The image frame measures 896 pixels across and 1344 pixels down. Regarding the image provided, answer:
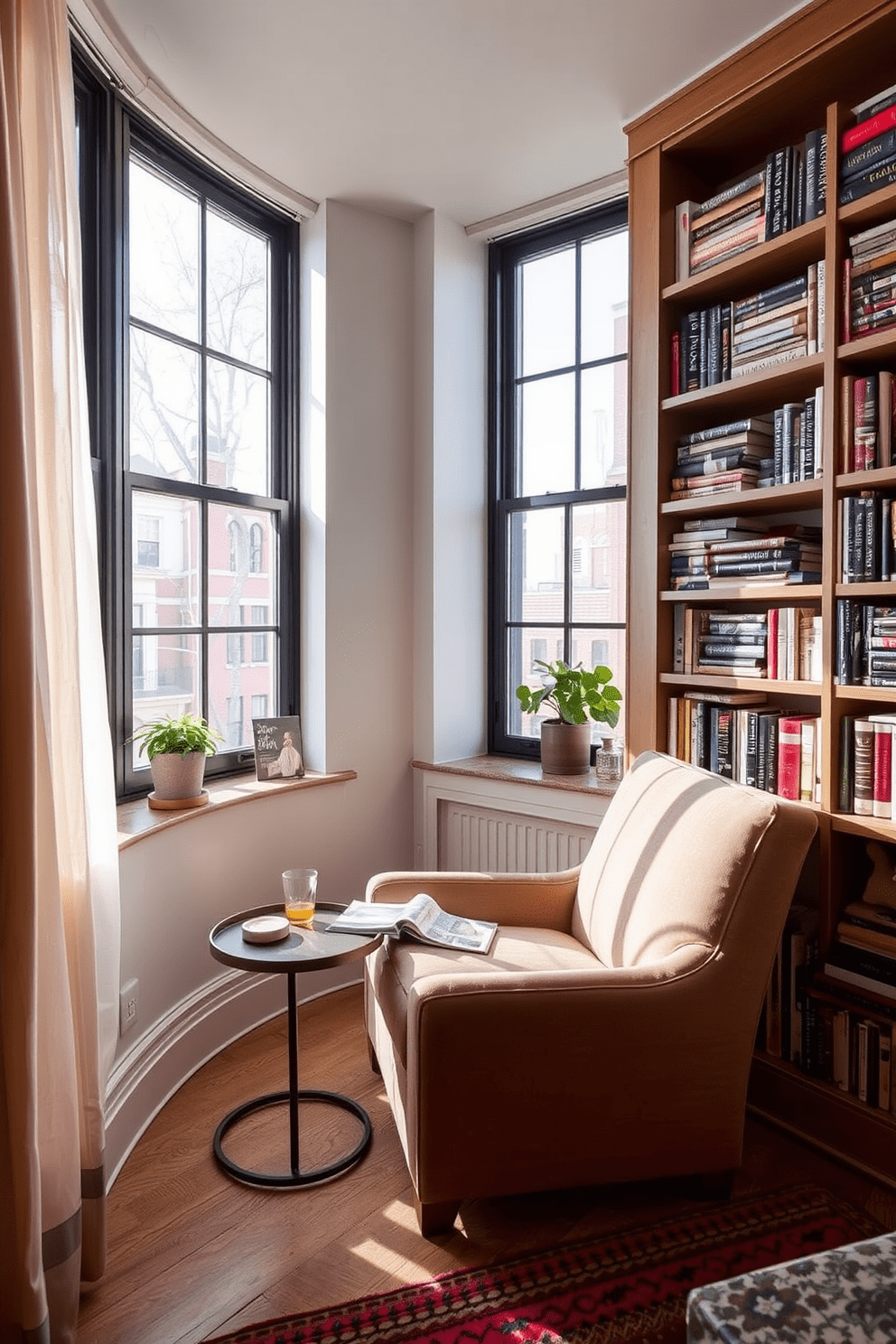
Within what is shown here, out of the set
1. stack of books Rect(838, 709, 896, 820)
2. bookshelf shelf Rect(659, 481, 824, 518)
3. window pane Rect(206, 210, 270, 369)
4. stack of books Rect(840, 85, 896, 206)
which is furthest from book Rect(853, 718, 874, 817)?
window pane Rect(206, 210, 270, 369)

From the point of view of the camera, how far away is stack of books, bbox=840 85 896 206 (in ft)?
6.55

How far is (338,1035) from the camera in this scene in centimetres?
271

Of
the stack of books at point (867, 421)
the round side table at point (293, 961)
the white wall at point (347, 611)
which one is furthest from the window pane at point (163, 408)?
the stack of books at point (867, 421)

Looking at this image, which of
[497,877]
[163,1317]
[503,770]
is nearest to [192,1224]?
[163,1317]

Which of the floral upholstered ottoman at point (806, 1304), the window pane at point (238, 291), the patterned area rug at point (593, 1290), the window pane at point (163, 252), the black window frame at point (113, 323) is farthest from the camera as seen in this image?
the window pane at point (238, 291)

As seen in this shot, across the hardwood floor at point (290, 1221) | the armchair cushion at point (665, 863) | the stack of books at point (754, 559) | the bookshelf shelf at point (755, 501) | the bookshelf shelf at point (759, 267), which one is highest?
the bookshelf shelf at point (759, 267)

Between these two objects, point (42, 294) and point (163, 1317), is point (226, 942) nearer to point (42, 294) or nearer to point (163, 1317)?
point (163, 1317)

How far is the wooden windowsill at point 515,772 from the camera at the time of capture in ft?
9.29

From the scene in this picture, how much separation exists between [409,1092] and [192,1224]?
57cm

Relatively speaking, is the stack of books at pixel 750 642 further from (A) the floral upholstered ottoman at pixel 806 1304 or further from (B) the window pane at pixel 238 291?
(B) the window pane at pixel 238 291

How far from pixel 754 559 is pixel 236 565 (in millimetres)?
1678

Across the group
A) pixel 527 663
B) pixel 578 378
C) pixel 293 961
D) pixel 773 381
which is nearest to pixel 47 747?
pixel 293 961

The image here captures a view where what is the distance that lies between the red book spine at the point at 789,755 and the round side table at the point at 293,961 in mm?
1122

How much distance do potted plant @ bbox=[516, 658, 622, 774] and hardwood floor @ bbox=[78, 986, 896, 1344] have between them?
120cm
